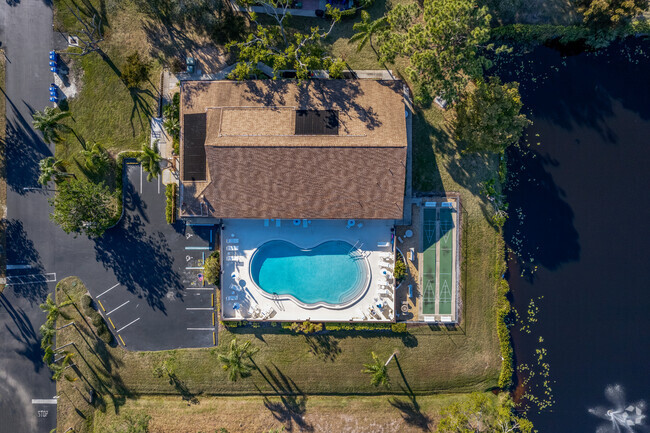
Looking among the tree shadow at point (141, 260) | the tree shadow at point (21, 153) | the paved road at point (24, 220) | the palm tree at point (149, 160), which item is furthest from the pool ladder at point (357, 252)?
the tree shadow at point (21, 153)

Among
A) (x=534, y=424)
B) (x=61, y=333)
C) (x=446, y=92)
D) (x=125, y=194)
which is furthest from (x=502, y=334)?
(x=61, y=333)

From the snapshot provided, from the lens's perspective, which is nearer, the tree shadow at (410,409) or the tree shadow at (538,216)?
the tree shadow at (410,409)

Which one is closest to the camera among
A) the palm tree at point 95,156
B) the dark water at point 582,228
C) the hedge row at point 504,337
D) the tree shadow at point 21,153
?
the palm tree at point 95,156

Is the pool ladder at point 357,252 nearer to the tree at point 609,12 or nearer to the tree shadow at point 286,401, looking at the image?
the tree shadow at point 286,401

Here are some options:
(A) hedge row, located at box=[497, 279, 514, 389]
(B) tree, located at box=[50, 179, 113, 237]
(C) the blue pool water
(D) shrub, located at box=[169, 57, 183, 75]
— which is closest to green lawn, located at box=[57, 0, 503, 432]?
(A) hedge row, located at box=[497, 279, 514, 389]

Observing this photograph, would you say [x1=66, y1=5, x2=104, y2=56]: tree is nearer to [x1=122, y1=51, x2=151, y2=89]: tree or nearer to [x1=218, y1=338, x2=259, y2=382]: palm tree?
[x1=122, y1=51, x2=151, y2=89]: tree

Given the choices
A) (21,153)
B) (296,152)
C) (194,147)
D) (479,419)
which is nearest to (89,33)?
(21,153)

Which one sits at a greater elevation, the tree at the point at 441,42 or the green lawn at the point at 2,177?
the tree at the point at 441,42
